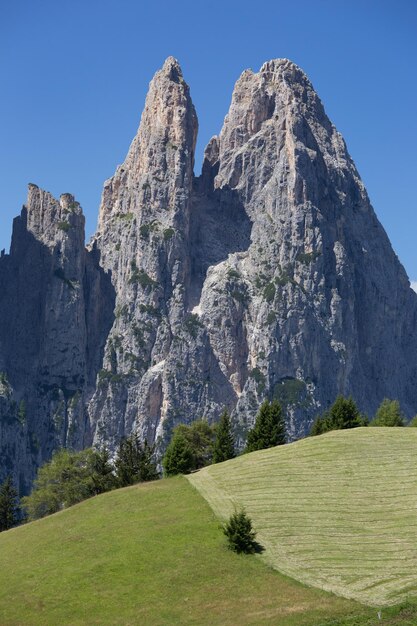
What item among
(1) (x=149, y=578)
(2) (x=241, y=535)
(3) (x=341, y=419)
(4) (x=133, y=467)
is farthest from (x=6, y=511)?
(1) (x=149, y=578)

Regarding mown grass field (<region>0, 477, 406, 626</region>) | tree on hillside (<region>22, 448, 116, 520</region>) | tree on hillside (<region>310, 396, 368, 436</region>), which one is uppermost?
tree on hillside (<region>310, 396, 368, 436</region>)

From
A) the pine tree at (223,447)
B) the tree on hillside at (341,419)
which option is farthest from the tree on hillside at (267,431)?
the tree on hillside at (341,419)

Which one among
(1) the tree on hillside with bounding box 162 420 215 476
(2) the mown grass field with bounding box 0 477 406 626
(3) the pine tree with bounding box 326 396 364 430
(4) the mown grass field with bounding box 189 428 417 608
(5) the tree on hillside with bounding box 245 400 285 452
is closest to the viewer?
(2) the mown grass field with bounding box 0 477 406 626

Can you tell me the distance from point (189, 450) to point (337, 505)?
2466 centimetres

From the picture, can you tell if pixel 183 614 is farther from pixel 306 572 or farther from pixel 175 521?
pixel 175 521

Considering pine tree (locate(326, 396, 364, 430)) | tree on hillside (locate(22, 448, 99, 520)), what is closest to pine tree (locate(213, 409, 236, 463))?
pine tree (locate(326, 396, 364, 430))

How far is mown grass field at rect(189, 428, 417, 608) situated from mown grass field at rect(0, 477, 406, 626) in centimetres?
278

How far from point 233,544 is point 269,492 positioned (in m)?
14.1

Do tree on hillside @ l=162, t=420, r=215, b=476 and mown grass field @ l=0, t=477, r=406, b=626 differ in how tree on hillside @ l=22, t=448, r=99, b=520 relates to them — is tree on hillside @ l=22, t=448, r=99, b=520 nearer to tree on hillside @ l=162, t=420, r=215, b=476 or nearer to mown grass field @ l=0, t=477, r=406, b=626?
tree on hillside @ l=162, t=420, r=215, b=476

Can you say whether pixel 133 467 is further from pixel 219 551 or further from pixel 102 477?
pixel 219 551

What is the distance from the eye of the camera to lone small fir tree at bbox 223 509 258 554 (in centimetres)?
7544

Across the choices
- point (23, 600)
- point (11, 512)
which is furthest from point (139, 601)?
point (11, 512)

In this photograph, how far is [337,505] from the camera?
8581cm

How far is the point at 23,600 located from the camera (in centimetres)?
7038
